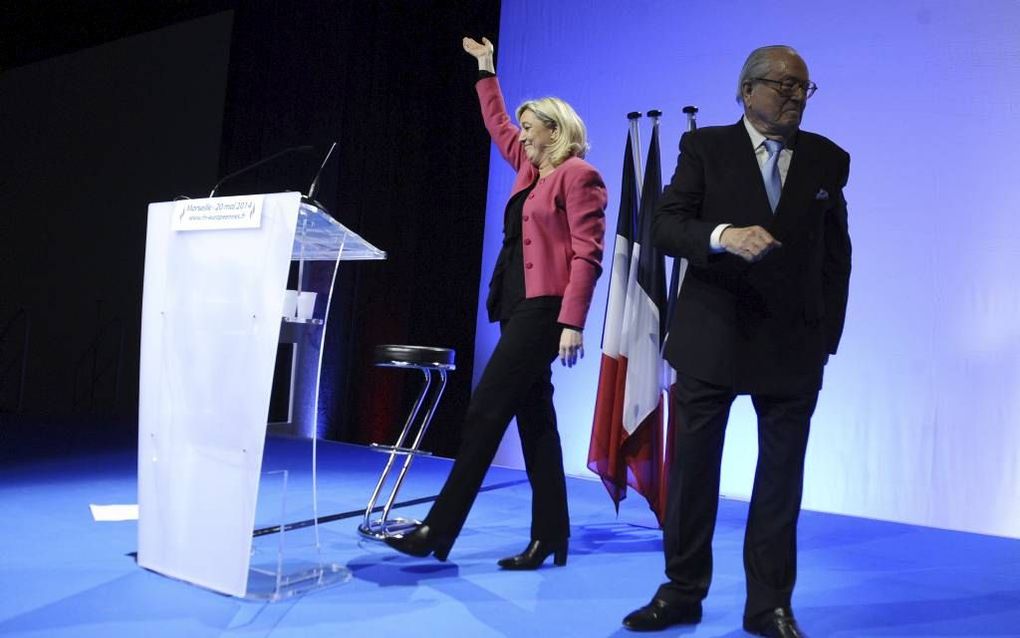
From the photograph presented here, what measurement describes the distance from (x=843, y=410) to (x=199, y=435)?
11.7ft

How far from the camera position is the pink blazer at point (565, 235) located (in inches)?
97.3

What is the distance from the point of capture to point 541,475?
8.74 feet

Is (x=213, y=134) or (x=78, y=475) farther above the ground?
(x=213, y=134)

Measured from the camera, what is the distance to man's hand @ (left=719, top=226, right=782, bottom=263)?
5.60 feet

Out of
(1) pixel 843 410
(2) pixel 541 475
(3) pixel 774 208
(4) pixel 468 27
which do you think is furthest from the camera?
(4) pixel 468 27

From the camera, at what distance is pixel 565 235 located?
2582 mm

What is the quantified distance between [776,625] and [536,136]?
5.22 feet

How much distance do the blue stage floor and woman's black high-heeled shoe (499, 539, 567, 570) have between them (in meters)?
0.04

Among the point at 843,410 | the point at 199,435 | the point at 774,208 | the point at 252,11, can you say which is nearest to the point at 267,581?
the point at 199,435

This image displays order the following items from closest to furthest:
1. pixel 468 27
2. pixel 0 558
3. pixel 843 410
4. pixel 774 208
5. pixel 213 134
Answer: pixel 774 208, pixel 0 558, pixel 843 410, pixel 468 27, pixel 213 134

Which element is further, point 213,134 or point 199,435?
point 213,134

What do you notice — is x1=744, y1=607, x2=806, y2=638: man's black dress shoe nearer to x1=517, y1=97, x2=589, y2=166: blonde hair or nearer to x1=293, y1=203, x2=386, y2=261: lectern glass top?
x1=293, y1=203, x2=386, y2=261: lectern glass top

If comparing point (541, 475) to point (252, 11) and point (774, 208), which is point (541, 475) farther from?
point (252, 11)

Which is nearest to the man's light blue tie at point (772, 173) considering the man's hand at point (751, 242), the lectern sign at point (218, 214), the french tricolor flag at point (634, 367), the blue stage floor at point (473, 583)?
the man's hand at point (751, 242)
